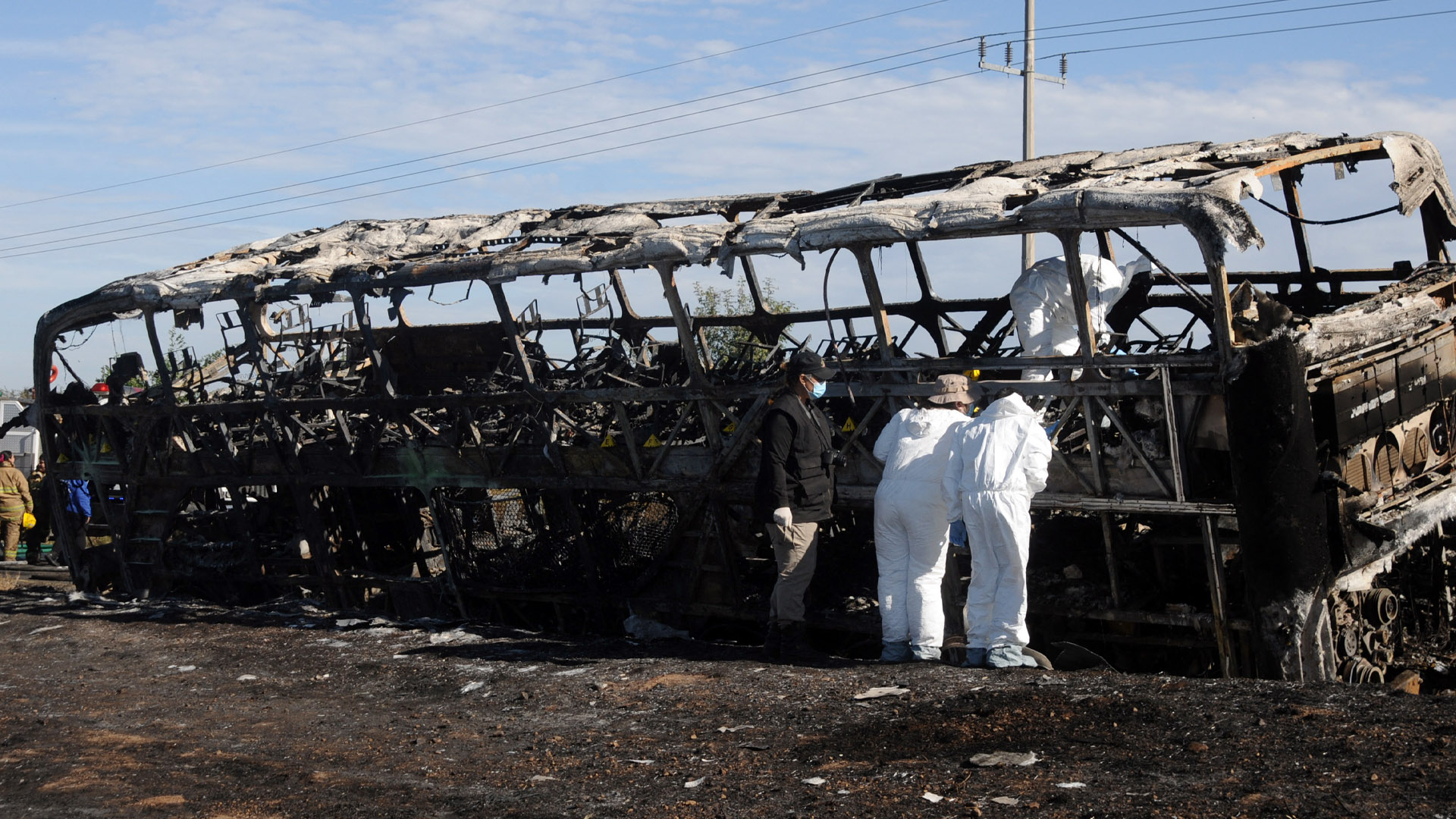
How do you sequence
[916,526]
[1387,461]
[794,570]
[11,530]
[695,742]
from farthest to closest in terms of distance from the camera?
[11,530]
[794,570]
[1387,461]
[916,526]
[695,742]

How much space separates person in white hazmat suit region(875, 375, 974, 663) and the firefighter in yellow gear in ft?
49.9

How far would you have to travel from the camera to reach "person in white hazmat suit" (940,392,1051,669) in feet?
22.9

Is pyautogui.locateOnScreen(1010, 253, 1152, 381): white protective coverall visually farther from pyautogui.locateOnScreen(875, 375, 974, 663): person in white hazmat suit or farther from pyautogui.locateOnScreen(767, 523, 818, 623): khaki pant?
pyautogui.locateOnScreen(767, 523, 818, 623): khaki pant

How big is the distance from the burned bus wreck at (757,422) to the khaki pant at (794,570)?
0.63 meters

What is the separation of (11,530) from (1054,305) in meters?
16.7

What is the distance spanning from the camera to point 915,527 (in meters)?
7.41

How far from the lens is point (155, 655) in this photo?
10180 mm

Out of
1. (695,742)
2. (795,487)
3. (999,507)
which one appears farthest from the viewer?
(795,487)

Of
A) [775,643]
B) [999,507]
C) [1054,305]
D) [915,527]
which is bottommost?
[775,643]

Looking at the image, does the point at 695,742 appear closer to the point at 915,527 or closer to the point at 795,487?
the point at 915,527

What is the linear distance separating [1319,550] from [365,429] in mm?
8023

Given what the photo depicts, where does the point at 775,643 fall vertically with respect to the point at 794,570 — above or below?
below

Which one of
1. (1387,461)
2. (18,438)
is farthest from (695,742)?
(18,438)

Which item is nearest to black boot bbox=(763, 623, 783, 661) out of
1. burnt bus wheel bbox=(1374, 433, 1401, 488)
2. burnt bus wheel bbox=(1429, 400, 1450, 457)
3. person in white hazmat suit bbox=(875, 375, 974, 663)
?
person in white hazmat suit bbox=(875, 375, 974, 663)
